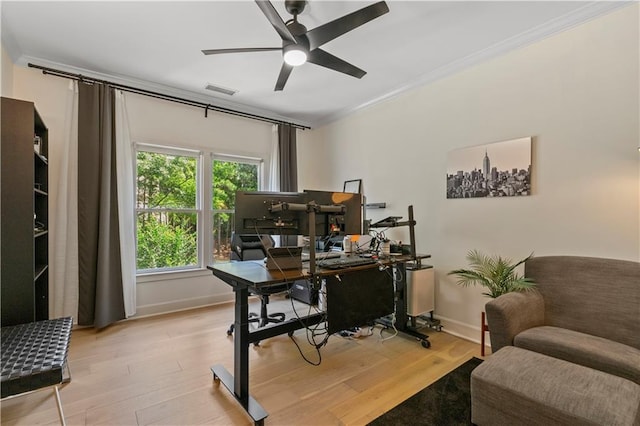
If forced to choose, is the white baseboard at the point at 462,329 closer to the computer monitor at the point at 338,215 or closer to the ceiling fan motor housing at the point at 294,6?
the computer monitor at the point at 338,215

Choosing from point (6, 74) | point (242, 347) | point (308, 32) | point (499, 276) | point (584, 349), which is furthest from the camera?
point (6, 74)

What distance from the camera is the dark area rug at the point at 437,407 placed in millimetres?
1750

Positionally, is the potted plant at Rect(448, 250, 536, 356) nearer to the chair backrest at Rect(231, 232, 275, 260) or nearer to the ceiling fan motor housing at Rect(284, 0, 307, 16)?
the chair backrest at Rect(231, 232, 275, 260)

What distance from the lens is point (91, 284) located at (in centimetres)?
305

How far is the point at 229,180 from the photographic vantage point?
422 centimetres

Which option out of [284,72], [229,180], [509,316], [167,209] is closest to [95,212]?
[167,209]

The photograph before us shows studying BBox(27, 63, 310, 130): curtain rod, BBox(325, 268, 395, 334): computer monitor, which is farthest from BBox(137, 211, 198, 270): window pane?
BBox(325, 268, 395, 334): computer monitor

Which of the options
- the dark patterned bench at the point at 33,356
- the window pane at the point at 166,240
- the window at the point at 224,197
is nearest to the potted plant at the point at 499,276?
the dark patterned bench at the point at 33,356

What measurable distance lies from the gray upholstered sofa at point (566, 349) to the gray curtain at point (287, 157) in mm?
3215

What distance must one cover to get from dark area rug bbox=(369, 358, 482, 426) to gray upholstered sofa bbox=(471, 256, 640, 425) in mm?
170

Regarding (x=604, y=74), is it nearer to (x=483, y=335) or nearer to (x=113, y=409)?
(x=483, y=335)

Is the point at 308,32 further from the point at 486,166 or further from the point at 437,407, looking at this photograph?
the point at 437,407

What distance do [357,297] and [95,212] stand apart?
2.80 m

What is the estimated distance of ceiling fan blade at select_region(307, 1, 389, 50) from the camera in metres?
1.81
